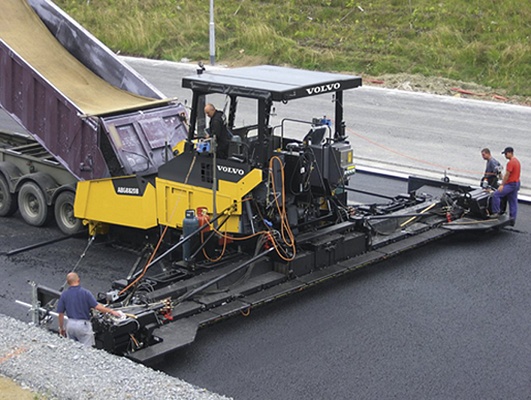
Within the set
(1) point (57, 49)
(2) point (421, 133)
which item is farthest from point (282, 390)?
(2) point (421, 133)

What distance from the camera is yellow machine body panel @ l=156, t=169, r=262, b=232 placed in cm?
1107

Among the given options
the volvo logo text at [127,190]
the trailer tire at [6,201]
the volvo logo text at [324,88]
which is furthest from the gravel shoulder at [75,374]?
the trailer tire at [6,201]

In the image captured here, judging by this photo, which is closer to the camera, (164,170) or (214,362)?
(214,362)

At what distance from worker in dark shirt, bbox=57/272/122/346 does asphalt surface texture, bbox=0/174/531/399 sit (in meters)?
0.85

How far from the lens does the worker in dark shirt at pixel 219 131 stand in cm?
1129

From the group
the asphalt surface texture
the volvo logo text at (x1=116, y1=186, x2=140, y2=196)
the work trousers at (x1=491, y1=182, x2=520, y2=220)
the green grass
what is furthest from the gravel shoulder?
the green grass

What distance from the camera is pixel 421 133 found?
65.9 feet

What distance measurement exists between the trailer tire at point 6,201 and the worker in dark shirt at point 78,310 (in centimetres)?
557

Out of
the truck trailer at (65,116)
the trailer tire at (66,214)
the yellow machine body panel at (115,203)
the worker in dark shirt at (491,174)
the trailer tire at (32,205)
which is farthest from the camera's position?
the worker in dark shirt at (491,174)

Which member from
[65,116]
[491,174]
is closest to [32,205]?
[65,116]

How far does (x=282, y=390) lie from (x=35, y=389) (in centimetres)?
234

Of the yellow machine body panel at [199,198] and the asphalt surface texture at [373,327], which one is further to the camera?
the yellow machine body panel at [199,198]

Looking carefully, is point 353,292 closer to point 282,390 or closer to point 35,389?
point 282,390

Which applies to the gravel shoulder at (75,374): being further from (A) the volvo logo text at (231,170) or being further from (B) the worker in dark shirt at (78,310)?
(A) the volvo logo text at (231,170)
